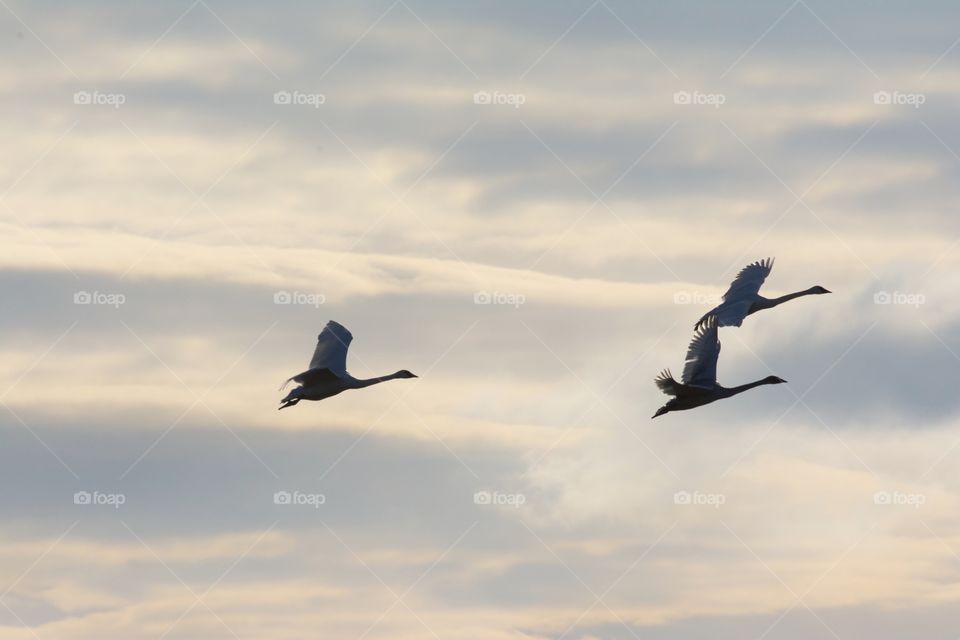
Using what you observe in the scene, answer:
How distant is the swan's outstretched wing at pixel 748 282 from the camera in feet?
389

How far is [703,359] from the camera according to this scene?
4309 inches

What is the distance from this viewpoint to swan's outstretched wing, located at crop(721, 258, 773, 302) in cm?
11869

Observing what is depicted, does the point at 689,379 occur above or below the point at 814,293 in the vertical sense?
below

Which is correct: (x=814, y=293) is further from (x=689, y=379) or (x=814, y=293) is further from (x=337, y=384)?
(x=337, y=384)

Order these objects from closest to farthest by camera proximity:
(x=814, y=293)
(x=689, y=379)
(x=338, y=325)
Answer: (x=689, y=379)
(x=338, y=325)
(x=814, y=293)

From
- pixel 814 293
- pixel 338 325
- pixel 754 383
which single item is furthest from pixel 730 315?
pixel 338 325

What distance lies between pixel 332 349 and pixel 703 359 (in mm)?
19211

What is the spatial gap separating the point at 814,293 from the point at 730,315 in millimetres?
11938

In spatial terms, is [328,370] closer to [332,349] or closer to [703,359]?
[332,349]

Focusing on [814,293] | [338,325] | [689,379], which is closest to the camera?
[689,379]

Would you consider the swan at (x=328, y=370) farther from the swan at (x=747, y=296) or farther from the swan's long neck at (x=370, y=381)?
the swan at (x=747, y=296)

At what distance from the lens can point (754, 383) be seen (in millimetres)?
116250

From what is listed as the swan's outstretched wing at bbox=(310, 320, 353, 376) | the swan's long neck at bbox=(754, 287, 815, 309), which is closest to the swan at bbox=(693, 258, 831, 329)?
the swan's long neck at bbox=(754, 287, 815, 309)

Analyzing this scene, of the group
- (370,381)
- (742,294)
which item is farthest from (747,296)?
(370,381)
